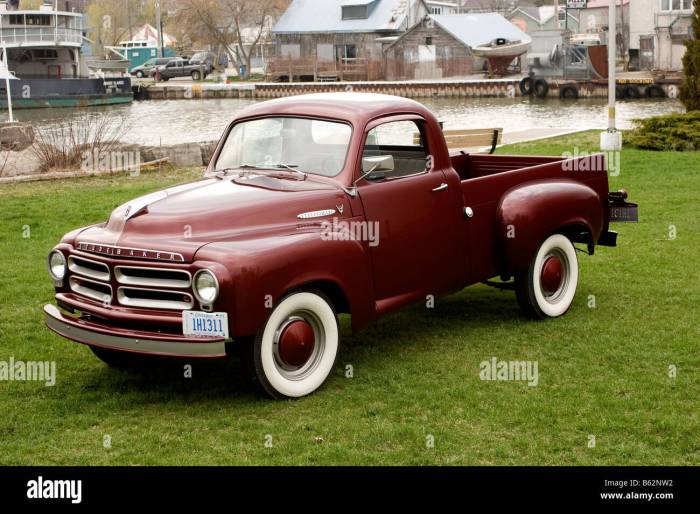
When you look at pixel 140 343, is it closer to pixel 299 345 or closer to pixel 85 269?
pixel 85 269

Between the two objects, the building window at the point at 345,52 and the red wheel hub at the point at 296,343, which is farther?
the building window at the point at 345,52

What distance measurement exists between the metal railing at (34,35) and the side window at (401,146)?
58144mm

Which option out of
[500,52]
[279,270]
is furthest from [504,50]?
[279,270]

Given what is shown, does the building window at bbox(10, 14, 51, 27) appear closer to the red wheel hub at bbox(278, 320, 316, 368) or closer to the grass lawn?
the grass lawn

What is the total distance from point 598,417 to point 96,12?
121 metres

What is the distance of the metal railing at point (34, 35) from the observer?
61.3 m

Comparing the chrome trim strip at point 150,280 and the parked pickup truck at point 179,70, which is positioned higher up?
the parked pickup truck at point 179,70

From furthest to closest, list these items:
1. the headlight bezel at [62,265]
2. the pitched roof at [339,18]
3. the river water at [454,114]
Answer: the pitched roof at [339,18] → the river water at [454,114] → the headlight bezel at [62,265]

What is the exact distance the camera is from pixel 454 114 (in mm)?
50312

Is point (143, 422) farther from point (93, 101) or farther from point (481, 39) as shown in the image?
point (481, 39)

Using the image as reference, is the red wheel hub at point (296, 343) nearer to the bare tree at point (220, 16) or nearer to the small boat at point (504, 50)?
the small boat at point (504, 50)

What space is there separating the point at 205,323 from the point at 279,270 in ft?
1.94

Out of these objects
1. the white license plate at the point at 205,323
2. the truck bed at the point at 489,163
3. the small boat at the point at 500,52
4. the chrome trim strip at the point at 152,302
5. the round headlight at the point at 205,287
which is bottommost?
the white license plate at the point at 205,323

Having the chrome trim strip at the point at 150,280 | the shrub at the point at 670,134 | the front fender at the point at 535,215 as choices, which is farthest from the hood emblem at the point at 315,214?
the shrub at the point at 670,134
